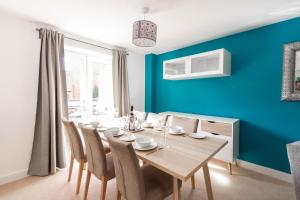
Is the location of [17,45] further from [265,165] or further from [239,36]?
[265,165]

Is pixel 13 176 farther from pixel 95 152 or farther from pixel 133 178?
pixel 133 178

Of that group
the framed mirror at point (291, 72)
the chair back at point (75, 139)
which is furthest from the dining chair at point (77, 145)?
the framed mirror at point (291, 72)

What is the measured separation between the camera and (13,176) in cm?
211

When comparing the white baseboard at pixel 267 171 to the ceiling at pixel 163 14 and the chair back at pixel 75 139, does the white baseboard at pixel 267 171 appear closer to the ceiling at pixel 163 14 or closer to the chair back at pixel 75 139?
the ceiling at pixel 163 14

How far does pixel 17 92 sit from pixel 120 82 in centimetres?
173

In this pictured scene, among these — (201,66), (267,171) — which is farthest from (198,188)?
(201,66)

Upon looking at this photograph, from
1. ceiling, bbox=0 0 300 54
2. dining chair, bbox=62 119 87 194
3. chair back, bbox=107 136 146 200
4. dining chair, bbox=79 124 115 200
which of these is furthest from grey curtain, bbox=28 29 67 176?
chair back, bbox=107 136 146 200

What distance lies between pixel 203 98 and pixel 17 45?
3139 millimetres

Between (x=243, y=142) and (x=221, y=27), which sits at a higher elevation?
(x=221, y=27)

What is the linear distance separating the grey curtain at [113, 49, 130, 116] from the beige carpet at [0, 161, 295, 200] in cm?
154

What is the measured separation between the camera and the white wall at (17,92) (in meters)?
2.03

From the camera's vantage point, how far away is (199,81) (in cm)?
311

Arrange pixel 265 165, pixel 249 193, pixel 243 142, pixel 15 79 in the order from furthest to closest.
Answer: pixel 243 142 < pixel 265 165 < pixel 15 79 < pixel 249 193

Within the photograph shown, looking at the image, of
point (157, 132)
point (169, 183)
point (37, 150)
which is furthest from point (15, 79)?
point (169, 183)
